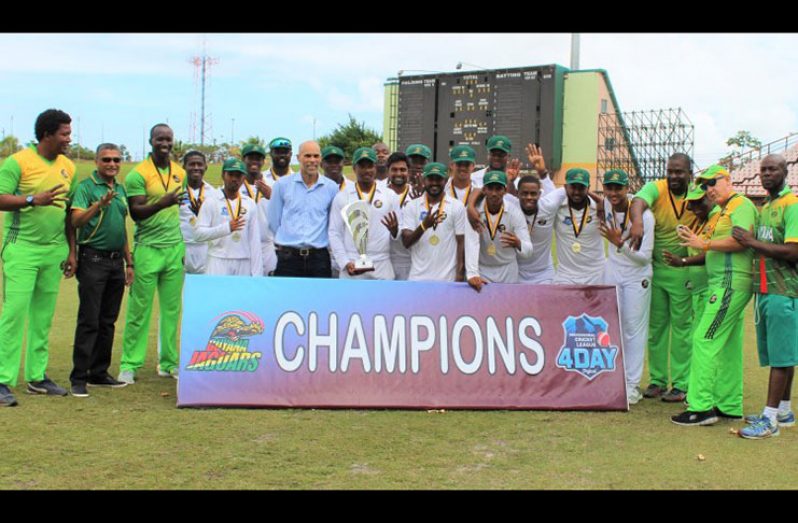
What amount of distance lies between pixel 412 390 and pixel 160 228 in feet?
10.2

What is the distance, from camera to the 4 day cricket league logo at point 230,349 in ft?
21.5

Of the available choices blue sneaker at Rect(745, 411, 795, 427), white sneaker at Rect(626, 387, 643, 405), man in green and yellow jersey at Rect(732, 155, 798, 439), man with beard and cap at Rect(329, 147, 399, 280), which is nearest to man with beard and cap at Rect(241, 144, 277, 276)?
man with beard and cap at Rect(329, 147, 399, 280)

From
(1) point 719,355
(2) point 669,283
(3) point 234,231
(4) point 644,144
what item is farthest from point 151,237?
(4) point 644,144

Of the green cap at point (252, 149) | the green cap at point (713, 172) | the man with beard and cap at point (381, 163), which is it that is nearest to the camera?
the green cap at point (713, 172)

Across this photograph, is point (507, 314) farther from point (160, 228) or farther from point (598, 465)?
point (160, 228)

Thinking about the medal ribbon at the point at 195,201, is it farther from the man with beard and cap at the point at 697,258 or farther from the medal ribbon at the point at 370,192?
the man with beard and cap at the point at 697,258

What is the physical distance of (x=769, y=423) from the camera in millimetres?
6148

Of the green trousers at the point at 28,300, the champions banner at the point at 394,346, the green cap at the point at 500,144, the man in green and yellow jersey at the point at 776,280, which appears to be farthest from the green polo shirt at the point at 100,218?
the man in green and yellow jersey at the point at 776,280

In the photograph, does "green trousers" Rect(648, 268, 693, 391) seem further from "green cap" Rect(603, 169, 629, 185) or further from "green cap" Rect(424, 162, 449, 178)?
"green cap" Rect(424, 162, 449, 178)

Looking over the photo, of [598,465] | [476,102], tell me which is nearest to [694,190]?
[598,465]

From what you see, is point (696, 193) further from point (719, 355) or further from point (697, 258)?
point (719, 355)

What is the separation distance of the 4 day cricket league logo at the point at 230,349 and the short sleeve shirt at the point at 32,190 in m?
1.82

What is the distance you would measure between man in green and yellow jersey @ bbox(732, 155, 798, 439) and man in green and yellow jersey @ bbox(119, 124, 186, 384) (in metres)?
5.32

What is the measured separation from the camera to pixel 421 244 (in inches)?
284
